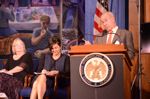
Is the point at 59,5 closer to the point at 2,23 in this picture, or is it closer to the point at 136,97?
the point at 2,23

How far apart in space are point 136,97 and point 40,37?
→ 2381mm

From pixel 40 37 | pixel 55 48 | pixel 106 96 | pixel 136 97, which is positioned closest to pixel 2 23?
pixel 40 37

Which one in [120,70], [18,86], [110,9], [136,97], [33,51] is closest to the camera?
[120,70]

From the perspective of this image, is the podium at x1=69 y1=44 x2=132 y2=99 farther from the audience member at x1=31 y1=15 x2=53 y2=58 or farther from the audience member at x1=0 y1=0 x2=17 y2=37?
the audience member at x1=0 y1=0 x2=17 y2=37

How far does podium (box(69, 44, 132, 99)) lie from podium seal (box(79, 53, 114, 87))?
30 mm

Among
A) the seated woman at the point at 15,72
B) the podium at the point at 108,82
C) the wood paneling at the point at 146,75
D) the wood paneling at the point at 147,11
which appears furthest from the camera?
the wood paneling at the point at 147,11

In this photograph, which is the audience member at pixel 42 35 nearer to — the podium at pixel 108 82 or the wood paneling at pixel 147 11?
the wood paneling at pixel 147 11

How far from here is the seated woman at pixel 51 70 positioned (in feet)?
15.4

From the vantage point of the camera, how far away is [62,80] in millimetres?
4934

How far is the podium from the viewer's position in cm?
281

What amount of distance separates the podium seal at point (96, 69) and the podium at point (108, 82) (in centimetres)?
3

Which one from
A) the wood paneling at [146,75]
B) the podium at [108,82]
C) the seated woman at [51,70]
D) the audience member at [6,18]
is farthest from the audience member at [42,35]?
the podium at [108,82]

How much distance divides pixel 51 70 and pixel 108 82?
2388 millimetres

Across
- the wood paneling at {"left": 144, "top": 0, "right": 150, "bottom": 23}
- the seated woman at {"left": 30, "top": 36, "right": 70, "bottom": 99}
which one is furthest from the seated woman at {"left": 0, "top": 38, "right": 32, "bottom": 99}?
the wood paneling at {"left": 144, "top": 0, "right": 150, "bottom": 23}
